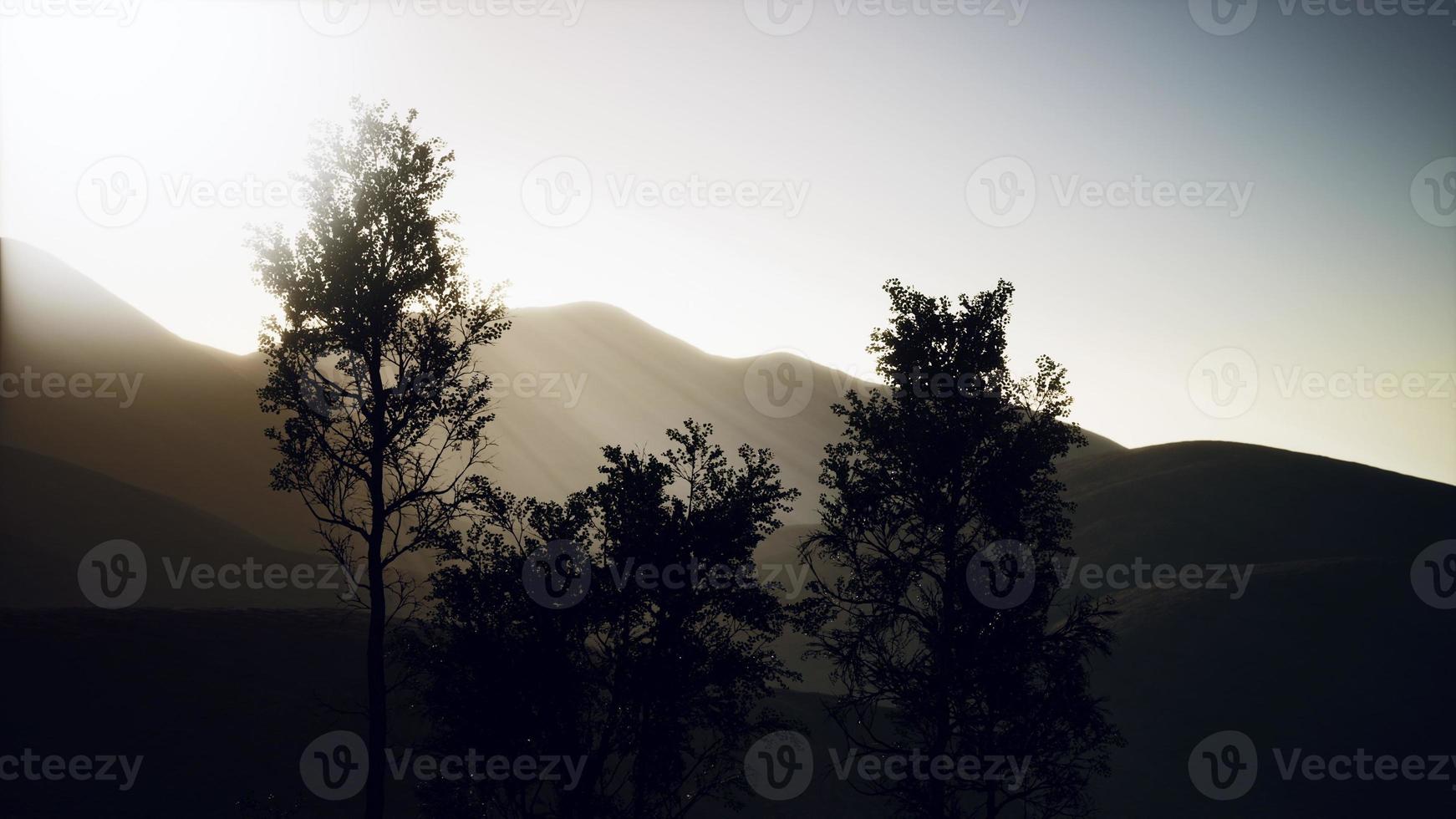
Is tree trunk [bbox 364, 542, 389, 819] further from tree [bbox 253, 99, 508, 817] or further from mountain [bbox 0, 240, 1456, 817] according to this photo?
mountain [bbox 0, 240, 1456, 817]

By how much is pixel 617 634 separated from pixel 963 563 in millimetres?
7072

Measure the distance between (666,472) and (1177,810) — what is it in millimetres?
38921

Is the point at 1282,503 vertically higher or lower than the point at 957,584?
higher

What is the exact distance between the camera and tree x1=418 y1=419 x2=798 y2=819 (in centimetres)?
1495

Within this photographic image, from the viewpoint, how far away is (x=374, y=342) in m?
15.4

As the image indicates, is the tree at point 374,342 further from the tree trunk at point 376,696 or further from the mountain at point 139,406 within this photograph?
the mountain at point 139,406

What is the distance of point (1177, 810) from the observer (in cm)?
3931

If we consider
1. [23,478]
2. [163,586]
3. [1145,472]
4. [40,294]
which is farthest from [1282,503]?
[40,294]

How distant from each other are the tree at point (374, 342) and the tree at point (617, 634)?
4.51 feet

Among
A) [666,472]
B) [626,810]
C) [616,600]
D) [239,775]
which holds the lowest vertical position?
[239,775]

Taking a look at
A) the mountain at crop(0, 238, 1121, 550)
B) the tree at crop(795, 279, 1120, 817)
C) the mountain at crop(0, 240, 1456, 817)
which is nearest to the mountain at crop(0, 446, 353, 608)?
the mountain at crop(0, 240, 1456, 817)

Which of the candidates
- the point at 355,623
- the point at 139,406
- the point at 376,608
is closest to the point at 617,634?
the point at 376,608

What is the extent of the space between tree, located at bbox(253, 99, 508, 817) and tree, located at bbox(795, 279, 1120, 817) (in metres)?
7.93

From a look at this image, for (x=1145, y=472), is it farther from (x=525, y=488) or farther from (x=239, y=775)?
(x=525, y=488)
